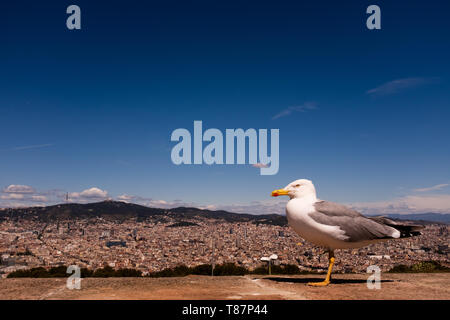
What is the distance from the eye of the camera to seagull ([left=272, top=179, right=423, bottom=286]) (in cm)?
729

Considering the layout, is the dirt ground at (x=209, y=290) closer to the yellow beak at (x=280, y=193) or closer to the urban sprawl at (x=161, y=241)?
the yellow beak at (x=280, y=193)

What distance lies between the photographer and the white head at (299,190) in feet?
25.2

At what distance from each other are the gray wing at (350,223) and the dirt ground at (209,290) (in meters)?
0.95

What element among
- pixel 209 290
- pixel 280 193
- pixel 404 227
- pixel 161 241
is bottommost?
pixel 161 241

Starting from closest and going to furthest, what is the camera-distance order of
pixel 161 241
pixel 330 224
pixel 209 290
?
pixel 209 290 → pixel 330 224 → pixel 161 241

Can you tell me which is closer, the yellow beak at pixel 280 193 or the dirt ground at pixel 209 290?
the dirt ground at pixel 209 290

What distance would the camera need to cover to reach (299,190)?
7684 mm

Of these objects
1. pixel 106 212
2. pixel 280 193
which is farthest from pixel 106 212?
pixel 280 193

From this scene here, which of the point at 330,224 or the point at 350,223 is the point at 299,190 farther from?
the point at 350,223

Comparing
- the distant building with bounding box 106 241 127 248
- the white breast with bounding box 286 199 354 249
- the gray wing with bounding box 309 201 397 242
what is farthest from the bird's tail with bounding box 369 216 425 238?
the distant building with bounding box 106 241 127 248

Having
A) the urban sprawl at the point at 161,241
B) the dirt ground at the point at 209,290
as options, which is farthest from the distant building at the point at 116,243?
the dirt ground at the point at 209,290

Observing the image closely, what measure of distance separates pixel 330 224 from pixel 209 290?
2.66 meters

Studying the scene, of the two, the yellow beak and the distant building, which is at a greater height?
the yellow beak

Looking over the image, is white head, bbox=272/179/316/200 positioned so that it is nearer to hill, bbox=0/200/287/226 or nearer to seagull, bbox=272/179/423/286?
seagull, bbox=272/179/423/286
